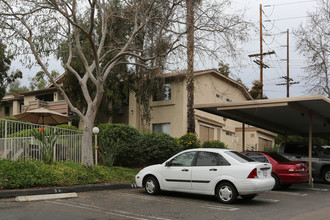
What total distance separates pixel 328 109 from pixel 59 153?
11.8m

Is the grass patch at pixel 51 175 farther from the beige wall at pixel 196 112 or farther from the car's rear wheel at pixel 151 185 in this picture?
the beige wall at pixel 196 112

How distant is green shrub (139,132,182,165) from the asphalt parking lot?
4906 mm

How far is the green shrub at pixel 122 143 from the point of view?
16.3 metres

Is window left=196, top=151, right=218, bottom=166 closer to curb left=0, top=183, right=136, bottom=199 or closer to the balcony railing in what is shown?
curb left=0, top=183, right=136, bottom=199

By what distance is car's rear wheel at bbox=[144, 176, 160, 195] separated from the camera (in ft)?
38.9

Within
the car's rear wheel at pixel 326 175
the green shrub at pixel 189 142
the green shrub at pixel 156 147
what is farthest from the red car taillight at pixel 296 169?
the green shrub at pixel 189 142

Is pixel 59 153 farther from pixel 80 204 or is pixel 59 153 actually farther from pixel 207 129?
pixel 207 129

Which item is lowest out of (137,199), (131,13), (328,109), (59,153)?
(137,199)

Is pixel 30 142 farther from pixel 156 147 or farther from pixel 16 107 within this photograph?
pixel 16 107

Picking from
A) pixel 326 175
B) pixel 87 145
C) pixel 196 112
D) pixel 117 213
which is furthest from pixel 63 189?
pixel 196 112

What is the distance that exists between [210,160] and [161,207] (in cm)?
217

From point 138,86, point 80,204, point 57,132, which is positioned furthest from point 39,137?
point 138,86

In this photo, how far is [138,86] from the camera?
2430cm

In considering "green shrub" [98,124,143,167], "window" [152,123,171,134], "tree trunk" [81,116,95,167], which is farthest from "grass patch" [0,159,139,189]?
"window" [152,123,171,134]
